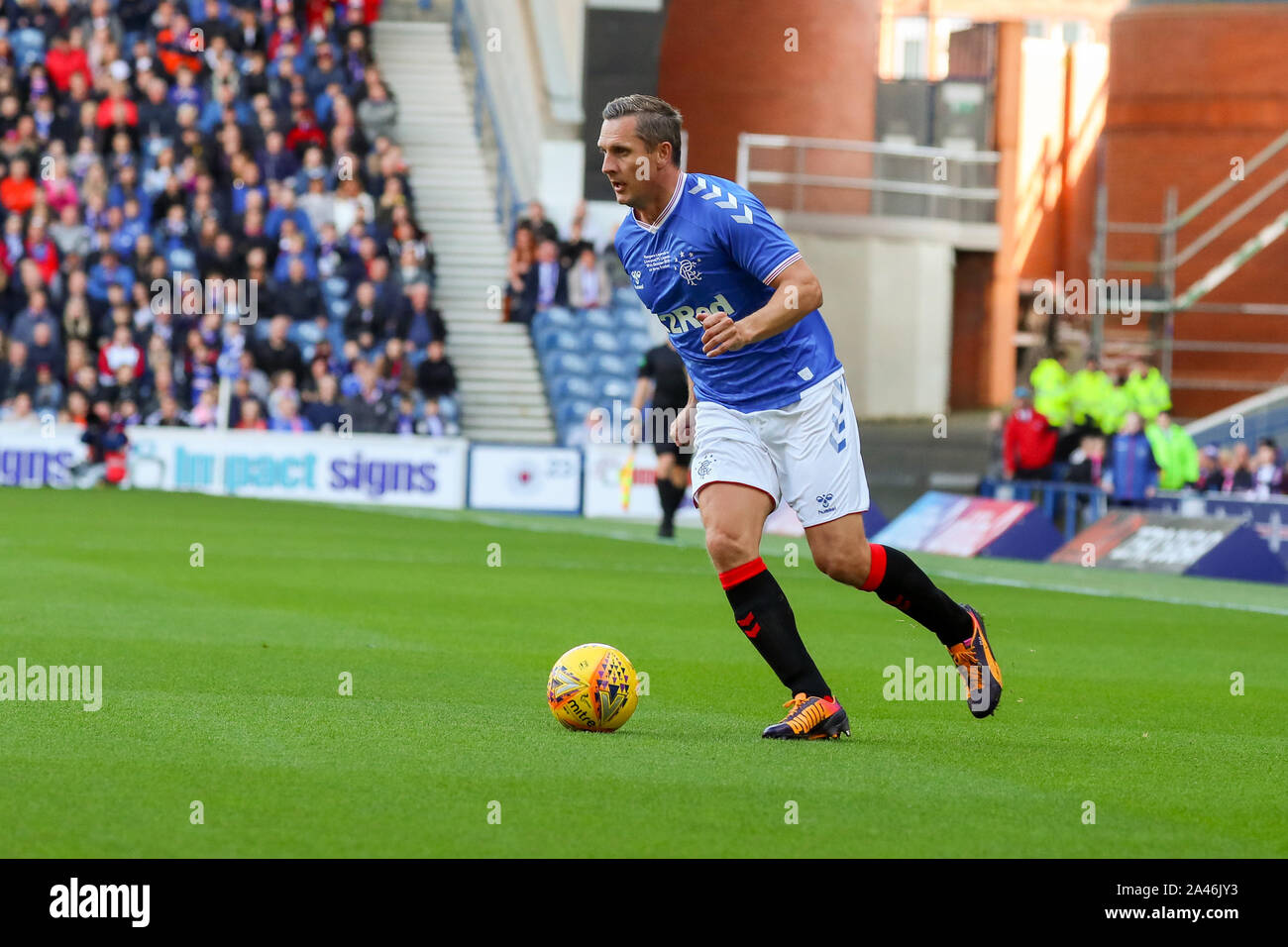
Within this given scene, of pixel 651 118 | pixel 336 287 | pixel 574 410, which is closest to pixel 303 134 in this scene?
pixel 336 287

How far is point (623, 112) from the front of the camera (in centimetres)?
729

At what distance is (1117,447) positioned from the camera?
21891mm

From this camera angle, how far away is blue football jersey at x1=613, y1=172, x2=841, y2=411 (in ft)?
23.9

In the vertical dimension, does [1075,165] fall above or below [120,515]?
above

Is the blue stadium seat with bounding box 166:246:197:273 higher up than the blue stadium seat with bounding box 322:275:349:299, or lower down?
higher up

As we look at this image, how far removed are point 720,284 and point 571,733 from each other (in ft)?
5.77

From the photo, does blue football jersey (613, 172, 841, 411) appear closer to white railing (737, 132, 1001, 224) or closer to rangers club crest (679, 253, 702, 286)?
rangers club crest (679, 253, 702, 286)

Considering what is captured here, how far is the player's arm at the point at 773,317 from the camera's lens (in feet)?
22.5

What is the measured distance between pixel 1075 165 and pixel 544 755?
37.6m

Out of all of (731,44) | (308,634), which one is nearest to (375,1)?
(731,44)

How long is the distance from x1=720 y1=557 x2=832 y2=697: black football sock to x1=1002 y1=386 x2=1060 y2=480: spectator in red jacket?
51.5ft

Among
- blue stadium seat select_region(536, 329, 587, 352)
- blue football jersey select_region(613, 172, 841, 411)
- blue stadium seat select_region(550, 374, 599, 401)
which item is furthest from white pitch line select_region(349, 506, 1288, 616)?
blue football jersey select_region(613, 172, 841, 411)

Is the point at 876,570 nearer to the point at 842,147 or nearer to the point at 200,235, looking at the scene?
the point at 200,235

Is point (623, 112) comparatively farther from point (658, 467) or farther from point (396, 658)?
point (658, 467)
